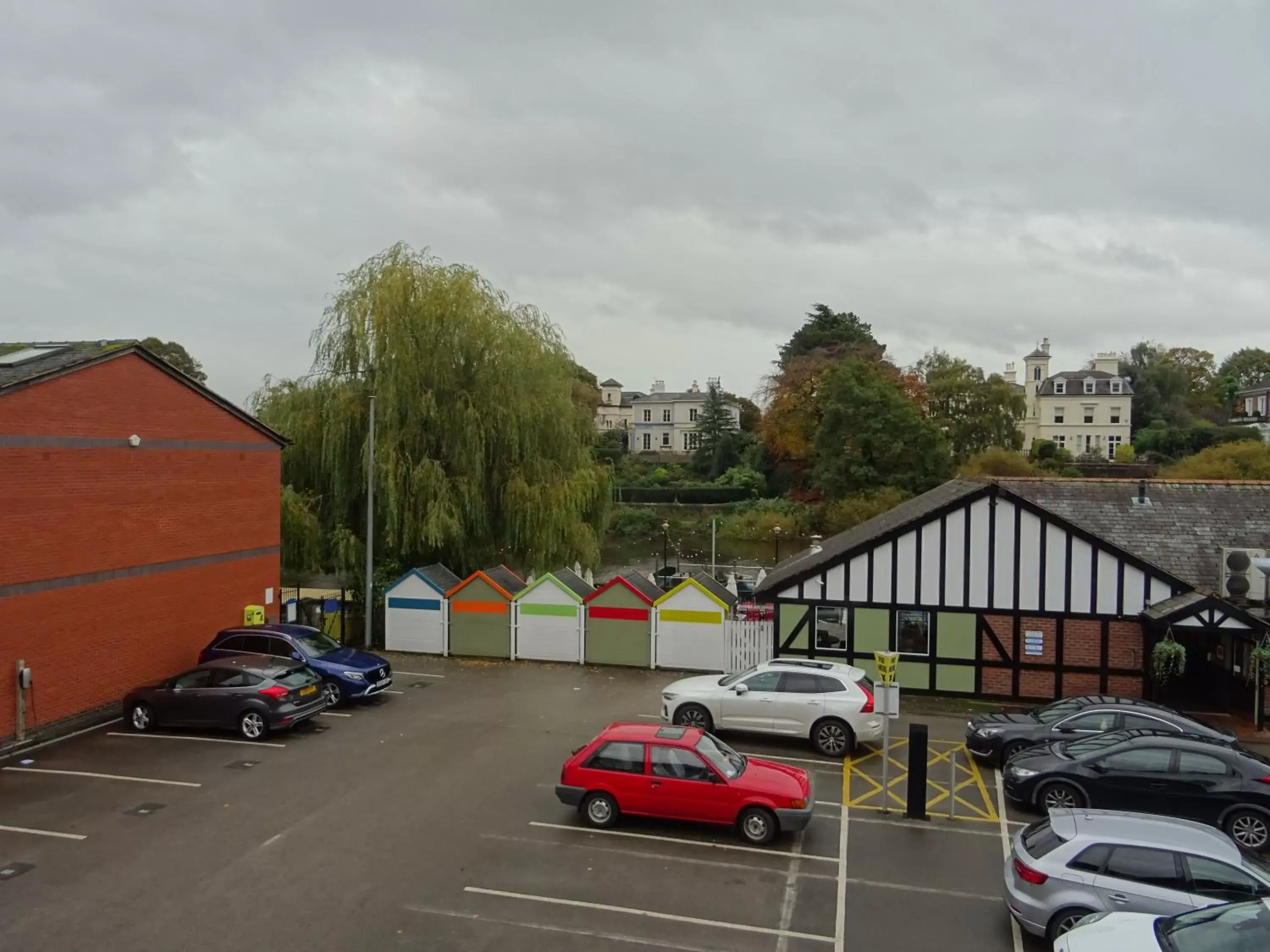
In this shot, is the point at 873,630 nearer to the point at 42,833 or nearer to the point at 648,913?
the point at 648,913

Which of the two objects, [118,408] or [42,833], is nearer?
[42,833]

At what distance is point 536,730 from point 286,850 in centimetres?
574

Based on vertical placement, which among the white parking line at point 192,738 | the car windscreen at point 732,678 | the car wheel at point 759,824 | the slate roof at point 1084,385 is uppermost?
the slate roof at point 1084,385

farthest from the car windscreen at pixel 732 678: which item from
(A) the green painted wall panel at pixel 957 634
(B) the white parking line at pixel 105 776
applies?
(B) the white parking line at pixel 105 776

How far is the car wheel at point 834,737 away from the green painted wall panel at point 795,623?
15.1 feet

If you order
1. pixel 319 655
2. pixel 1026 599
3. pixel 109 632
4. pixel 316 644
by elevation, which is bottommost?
pixel 319 655

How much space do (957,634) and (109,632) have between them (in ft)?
53.1

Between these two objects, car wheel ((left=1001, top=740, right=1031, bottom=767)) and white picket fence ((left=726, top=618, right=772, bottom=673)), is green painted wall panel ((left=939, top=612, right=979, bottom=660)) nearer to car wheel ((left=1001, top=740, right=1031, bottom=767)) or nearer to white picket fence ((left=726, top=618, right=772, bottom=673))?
white picket fence ((left=726, top=618, right=772, bottom=673))

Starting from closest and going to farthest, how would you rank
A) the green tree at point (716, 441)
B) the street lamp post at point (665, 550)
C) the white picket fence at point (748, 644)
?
the white picket fence at point (748, 644) → the street lamp post at point (665, 550) → the green tree at point (716, 441)

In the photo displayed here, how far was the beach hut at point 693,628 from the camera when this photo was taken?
66.7 ft

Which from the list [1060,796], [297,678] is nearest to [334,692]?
[297,678]

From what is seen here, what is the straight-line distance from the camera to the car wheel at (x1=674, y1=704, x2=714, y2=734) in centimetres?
1527

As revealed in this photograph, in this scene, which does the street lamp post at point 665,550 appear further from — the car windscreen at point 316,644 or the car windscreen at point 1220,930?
the car windscreen at point 1220,930

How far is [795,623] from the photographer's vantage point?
19375 millimetres
